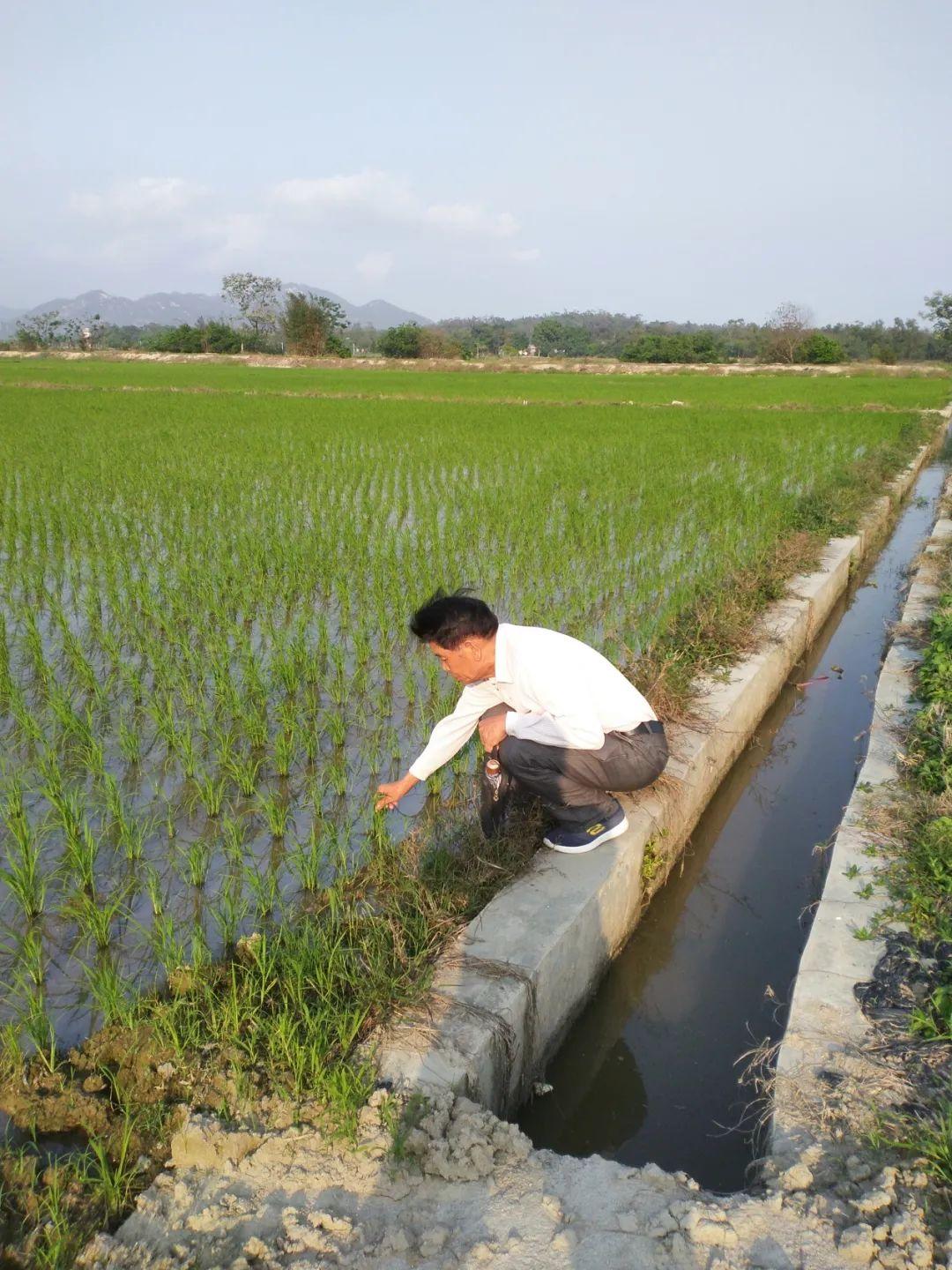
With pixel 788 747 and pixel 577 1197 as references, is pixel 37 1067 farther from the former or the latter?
pixel 788 747

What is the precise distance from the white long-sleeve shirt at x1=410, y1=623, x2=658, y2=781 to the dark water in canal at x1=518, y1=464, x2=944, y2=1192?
2.49ft

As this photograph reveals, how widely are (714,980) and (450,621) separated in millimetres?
1354

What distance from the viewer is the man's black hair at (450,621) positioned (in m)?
2.27

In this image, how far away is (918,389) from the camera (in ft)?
80.1

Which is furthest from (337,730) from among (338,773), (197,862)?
(197,862)

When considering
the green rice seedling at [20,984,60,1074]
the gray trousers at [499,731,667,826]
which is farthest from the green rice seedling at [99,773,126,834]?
the gray trousers at [499,731,667,826]

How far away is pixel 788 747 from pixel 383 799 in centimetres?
233

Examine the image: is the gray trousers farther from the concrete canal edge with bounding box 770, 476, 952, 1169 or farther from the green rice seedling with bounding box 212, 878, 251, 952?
the green rice seedling with bounding box 212, 878, 251, 952

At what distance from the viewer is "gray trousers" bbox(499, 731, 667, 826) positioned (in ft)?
8.39

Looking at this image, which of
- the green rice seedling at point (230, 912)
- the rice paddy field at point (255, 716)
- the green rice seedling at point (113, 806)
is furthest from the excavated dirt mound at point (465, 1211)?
the green rice seedling at point (113, 806)

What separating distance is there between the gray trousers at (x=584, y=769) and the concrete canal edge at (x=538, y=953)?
128mm

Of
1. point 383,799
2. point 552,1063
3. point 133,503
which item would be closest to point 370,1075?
point 552,1063

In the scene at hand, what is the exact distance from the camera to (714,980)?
8.70 feet

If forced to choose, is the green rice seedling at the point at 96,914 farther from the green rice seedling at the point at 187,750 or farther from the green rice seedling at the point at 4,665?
the green rice seedling at the point at 4,665
